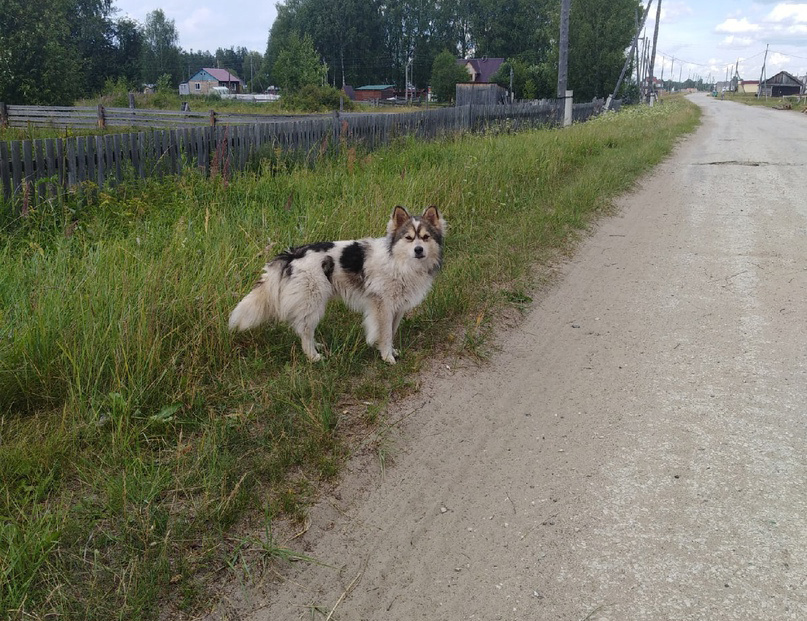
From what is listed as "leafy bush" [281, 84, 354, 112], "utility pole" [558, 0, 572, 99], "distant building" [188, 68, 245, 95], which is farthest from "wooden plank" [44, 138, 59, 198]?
"distant building" [188, 68, 245, 95]

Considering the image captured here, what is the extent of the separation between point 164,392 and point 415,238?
2.02 metres

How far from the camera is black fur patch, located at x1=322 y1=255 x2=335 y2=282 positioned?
4.50 metres

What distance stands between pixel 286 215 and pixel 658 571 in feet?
17.5

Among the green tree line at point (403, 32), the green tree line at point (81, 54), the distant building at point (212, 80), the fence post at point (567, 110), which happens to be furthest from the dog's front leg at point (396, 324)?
the distant building at point (212, 80)

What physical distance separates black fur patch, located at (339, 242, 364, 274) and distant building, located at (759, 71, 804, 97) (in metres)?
116

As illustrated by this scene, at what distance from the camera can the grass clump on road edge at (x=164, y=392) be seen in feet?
8.25

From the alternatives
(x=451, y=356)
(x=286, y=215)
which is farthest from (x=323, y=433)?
(x=286, y=215)

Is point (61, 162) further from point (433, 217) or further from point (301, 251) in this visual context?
point (433, 217)

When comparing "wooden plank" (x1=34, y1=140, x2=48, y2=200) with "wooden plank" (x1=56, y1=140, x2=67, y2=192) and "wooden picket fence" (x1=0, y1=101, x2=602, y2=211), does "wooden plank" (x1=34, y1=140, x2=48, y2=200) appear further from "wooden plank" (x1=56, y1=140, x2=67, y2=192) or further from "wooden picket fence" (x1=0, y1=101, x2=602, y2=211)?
"wooden plank" (x1=56, y1=140, x2=67, y2=192)

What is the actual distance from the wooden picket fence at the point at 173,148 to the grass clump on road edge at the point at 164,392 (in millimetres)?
881

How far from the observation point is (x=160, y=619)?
7.63ft

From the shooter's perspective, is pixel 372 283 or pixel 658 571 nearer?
pixel 658 571

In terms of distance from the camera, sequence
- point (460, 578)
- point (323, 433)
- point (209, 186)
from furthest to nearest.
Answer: point (209, 186), point (323, 433), point (460, 578)

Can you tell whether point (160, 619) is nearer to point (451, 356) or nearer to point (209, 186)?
point (451, 356)
